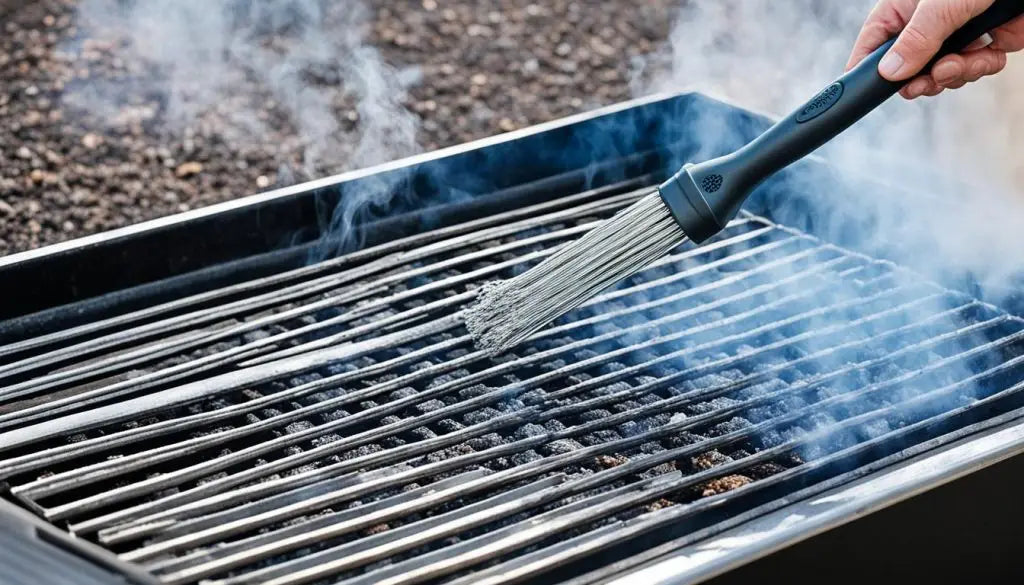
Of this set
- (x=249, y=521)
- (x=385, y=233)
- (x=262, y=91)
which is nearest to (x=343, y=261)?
(x=385, y=233)

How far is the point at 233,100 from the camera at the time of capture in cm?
619

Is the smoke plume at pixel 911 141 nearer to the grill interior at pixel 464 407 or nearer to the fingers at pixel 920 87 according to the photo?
the grill interior at pixel 464 407

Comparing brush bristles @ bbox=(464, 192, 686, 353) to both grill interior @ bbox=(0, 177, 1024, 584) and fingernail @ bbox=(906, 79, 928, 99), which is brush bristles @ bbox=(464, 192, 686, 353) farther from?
fingernail @ bbox=(906, 79, 928, 99)

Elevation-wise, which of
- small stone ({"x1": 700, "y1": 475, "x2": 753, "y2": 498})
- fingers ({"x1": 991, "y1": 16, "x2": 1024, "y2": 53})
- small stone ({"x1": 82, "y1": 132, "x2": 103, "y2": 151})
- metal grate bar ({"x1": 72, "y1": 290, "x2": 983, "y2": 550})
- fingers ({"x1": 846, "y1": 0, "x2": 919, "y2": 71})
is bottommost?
small stone ({"x1": 700, "y1": 475, "x2": 753, "y2": 498})

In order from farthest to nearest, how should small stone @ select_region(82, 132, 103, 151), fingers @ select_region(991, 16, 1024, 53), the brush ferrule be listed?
small stone @ select_region(82, 132, 103, 151) < fingers @ select_region(991, 16, 1024, 53) < the brush ferrule

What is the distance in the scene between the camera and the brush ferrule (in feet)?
7.67

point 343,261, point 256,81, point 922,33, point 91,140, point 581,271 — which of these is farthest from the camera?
point 256,81

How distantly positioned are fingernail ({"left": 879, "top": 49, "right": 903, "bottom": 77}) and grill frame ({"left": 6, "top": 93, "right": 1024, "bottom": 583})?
30.0 inches

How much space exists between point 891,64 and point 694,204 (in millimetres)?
476

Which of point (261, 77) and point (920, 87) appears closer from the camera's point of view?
point (920, 87)

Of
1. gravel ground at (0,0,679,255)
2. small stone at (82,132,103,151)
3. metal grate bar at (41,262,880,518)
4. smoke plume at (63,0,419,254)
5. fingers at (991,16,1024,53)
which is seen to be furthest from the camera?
smoke plume at (63,0,419,254)

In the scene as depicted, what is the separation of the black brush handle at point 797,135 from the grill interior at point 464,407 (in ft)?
1.52

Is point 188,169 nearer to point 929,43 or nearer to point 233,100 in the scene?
point 233,100

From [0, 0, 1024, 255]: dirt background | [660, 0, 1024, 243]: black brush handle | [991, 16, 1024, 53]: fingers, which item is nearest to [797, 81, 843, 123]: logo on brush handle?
[660, 0, 1024, 243]: black brush handle
